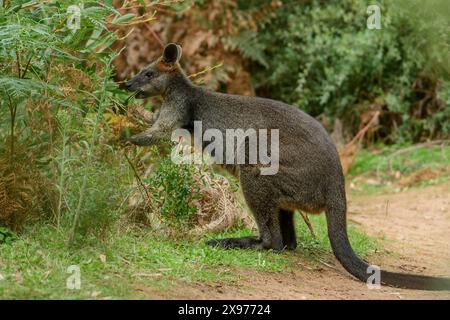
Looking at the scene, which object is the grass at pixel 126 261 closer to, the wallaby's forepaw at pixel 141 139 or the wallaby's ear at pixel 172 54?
the wallaby's forepaw at pixel 141 139

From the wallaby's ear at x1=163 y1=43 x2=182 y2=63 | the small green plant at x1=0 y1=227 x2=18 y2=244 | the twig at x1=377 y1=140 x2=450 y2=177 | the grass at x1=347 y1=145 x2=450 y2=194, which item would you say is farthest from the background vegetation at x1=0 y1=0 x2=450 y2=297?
the twig at x1=377 y1=140 x2=450 y2=177

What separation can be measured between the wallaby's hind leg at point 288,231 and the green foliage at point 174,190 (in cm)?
89

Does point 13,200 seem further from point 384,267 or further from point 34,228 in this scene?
point 384,267

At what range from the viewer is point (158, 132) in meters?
7.07

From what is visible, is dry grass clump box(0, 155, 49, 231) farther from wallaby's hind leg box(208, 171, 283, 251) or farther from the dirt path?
the dirt path

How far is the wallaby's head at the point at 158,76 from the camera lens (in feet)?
24.4

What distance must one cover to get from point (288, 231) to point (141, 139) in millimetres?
1655

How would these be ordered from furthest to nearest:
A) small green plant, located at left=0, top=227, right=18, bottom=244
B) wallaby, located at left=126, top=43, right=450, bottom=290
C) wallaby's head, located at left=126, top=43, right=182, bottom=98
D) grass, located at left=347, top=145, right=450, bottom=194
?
grass, located at left=347, top=145, right=450, bottom=194 → wallaby's head, located at left=126, top=43, right=182, bottom=98 → wallaby, located at left=126, top=43, right=450, bottom=290 → small green plant, located at left=0, top=227, right=18, bottom=244

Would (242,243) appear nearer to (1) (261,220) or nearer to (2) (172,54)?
(1) (261,220)

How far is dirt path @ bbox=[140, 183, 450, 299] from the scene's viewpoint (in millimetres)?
5457

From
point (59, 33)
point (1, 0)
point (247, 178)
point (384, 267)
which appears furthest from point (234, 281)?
point (1, 0)

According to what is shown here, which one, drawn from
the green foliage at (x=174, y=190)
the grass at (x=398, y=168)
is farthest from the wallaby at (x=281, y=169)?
the grass at (x=398, y=168)

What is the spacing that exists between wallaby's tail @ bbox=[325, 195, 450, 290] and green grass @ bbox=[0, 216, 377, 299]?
412 mm

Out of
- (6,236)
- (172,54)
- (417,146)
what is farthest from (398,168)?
(6,236)
